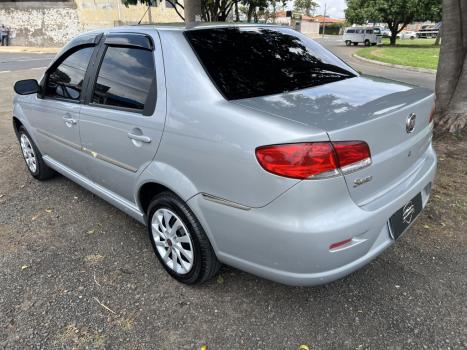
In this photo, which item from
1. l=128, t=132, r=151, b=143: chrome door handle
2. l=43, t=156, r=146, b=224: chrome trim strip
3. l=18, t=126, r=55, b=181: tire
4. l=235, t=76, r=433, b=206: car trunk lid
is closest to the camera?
l=235, t=76, r=433, b=206: car trunk lid

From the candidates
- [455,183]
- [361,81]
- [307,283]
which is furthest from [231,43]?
[455,183]

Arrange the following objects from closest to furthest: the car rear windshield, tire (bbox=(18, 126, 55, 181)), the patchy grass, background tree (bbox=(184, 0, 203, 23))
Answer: the car rear windshield
tire (bbox=(18, 126, 55, 181))
background tree (bbox=(184, 0, 203, 23))
the patchy grass

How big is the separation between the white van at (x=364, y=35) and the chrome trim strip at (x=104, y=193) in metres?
40.2

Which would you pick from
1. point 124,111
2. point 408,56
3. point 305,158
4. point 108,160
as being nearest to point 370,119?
point 305,158

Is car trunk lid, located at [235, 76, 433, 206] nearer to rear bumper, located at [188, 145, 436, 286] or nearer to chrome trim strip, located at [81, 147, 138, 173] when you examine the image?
rear bumper, located at [188, 145, 436, 286]

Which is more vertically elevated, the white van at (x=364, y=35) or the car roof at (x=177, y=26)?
the white van at (x=364, y=35)

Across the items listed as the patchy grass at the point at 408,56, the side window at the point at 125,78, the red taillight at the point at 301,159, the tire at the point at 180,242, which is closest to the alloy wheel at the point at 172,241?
the tire at the point at 180,242

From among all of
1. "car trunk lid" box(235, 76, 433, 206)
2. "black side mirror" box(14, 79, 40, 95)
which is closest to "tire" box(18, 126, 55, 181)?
"black side mirror" box(14, 79, 40, 95)

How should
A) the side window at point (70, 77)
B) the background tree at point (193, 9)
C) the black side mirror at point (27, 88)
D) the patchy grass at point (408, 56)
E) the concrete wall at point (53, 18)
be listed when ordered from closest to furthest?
the side window at point (70, 77), the black side mirror at point (27, 88), the background tree at point (193, 9), the patchy grass at point (408, 56), the concrete wall at point (53, 18)

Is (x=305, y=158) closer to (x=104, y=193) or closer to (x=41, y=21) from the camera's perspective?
(x=104, y=193)

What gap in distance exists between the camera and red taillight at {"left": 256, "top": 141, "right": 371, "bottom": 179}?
1914 millimetres

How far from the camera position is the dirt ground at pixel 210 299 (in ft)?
7.63

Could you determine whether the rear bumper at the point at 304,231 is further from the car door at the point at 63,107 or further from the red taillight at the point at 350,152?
the car door at the point at 63,107

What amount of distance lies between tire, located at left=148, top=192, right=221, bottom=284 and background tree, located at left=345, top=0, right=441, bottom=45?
35203 millimetres
